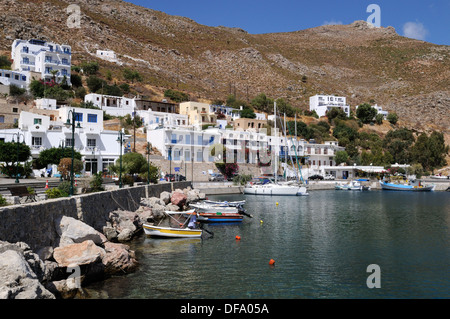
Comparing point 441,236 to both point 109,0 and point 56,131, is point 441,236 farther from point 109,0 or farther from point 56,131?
point 109,0

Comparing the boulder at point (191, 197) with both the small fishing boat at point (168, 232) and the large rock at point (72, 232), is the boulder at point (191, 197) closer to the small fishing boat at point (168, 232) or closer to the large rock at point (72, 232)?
the small fishing boat at point (168, 232)

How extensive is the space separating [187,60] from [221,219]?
123798 mm

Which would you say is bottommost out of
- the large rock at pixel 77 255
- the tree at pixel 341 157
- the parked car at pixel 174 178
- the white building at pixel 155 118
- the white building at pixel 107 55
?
the large rock at pixel 77 255

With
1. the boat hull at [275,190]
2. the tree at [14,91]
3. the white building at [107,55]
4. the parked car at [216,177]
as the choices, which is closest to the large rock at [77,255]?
the boat hull at [275,190]

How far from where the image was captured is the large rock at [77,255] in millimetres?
13789

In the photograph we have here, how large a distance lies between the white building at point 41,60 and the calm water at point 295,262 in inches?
2840

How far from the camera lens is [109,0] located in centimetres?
18562

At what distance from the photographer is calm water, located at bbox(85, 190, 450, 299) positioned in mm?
14023

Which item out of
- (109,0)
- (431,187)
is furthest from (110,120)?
(109,0)

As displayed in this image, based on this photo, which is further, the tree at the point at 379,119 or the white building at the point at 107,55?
the white building at the point at 107,55

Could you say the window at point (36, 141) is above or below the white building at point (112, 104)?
below

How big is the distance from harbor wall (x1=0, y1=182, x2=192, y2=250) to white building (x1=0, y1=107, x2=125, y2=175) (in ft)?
78.3

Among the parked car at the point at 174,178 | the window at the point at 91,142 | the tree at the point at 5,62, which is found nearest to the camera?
the window at the point at 91,142

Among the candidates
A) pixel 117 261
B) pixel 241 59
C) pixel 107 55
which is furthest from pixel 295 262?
pixel 241 59
